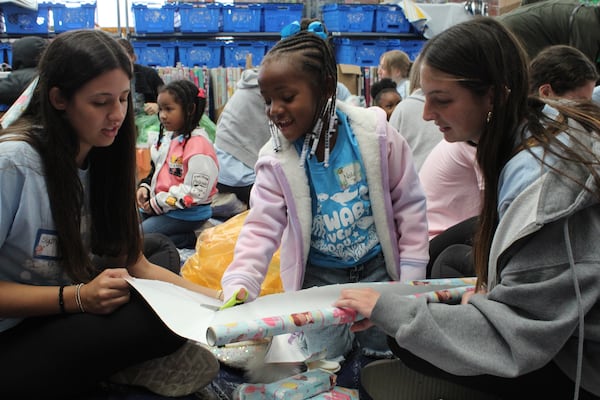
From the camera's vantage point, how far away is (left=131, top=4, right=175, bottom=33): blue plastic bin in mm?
5695

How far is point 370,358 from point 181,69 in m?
4.39

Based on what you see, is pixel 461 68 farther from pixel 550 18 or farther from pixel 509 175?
pixel 550 18

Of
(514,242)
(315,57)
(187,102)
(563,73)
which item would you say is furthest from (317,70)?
(187,102)

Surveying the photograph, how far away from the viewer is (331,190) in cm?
149

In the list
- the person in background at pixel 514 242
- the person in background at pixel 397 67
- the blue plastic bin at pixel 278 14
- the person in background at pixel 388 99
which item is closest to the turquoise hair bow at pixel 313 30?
the person in background at pixel 514 242

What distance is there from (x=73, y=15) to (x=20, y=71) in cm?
235

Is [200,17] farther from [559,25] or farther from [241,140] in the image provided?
[559,25]

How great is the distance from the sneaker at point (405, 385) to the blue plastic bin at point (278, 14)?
489 centimetres

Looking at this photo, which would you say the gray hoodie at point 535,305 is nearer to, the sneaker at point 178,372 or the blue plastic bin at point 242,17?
the sneaker at point 178,372

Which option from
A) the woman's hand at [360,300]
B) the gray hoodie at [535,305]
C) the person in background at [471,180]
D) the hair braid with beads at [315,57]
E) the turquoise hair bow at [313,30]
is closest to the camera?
the gray hoodie at [535,305]

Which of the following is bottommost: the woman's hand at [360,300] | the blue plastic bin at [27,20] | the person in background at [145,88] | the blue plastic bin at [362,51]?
the woman's hand at [360,300]

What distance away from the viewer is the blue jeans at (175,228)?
8.77 ft

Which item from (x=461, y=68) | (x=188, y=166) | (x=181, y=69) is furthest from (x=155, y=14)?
(x=461, y=68)

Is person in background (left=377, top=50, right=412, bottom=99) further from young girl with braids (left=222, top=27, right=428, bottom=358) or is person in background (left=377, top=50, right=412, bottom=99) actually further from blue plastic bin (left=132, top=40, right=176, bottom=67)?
young girl with braids (left=222, top=27, right=428, bottom=358)
